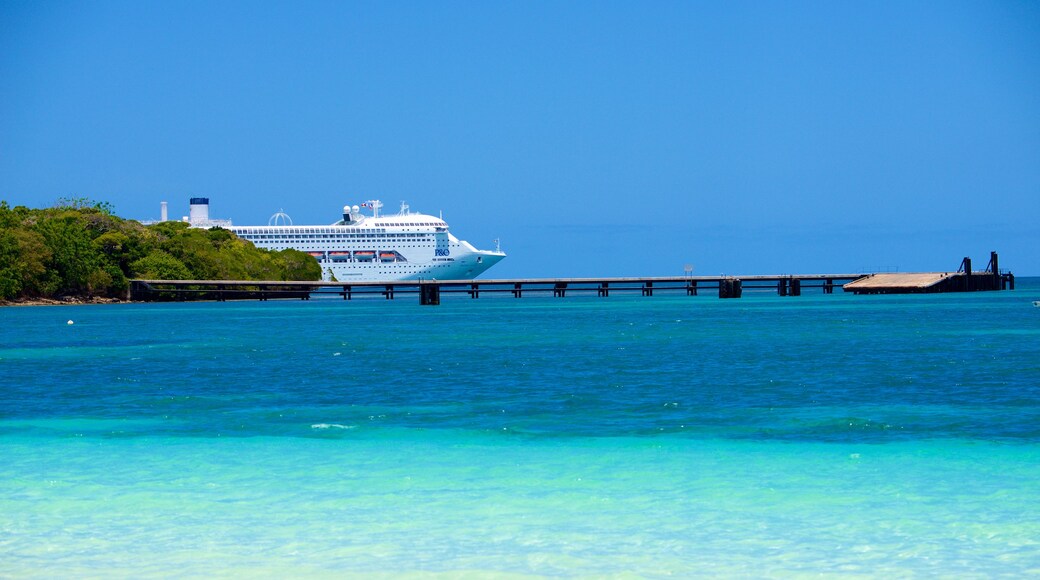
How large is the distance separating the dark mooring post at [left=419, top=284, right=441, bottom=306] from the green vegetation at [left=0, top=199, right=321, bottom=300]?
20.1 meters

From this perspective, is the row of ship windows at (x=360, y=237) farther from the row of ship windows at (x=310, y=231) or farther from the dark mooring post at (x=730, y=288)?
the dark mooring post at (x=730, y=288)

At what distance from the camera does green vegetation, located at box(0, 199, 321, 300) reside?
8294cm

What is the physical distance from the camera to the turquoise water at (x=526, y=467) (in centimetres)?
1034

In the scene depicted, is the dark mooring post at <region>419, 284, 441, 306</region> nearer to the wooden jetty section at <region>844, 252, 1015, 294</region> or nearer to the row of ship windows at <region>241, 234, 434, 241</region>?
the wooden jetty section at <region>844, 252, 1015, 294</region>

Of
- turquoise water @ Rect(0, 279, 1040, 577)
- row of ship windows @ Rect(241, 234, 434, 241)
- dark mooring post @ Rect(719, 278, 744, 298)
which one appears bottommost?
turquoise water @ Rect(0, 279, 1040, 577)

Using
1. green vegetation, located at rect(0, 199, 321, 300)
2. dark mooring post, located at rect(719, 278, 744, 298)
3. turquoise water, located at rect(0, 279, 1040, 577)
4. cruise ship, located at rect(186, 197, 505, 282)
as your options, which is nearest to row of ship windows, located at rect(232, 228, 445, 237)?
cruise ship, located at rect(186, 197, 505, 282)

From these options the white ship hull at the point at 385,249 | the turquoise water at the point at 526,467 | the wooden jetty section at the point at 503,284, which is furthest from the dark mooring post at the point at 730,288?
the turquoise water at the point at 526,467

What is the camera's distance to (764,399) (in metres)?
21.6

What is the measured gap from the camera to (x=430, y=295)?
3617 inches

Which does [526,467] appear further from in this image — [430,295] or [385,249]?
[385,249]

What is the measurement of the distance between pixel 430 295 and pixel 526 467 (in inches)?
3053

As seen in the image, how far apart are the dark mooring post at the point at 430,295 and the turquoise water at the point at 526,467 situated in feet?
194

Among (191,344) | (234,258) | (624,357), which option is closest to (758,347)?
(624,357)

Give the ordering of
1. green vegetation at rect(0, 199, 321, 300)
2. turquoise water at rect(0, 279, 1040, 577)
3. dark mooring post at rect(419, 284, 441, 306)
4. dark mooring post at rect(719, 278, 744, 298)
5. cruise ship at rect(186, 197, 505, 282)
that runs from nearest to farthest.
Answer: turquoise water at rect(0, 279, 1040, 577) < green vegetation at rect(0, 199, 321, 300) < dark mooring post at rect(419, 284, 441, 306) < dark mooring post at rect(719, 278, 744, 298) < cruise ship at rect(186, 197, 505, 282)
